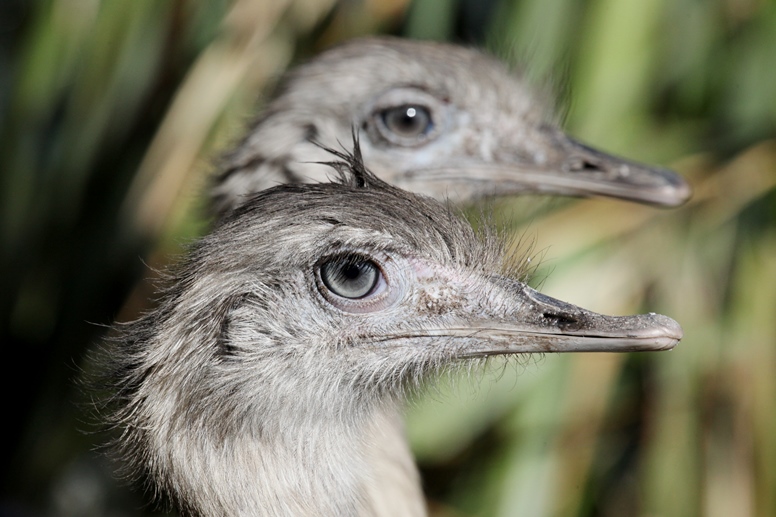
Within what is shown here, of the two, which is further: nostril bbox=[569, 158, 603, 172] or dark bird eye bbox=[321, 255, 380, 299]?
nostril bbox=[569, 158, 603, 172]

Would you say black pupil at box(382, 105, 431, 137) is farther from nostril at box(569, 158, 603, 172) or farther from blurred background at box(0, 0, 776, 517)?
nostril at box(569, 158, 603, 172)

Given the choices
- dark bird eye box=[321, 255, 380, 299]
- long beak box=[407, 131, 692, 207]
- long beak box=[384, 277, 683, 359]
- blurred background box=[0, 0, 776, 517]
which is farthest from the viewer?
blurred background box=[0, 0, 776, 517]

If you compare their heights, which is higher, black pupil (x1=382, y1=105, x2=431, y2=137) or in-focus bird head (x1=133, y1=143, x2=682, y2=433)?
black pupil (x1=382, y1=105, x2=431, y2=137)

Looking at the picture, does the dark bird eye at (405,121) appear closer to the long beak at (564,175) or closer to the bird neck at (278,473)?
the long beak at (564,175)

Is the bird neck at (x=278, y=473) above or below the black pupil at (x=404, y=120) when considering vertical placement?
below

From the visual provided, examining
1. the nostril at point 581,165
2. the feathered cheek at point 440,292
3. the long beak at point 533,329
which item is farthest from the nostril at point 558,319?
the nostril at point 581,165

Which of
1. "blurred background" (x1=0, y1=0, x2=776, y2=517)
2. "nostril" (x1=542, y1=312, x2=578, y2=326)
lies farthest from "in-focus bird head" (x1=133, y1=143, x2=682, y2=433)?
"blurred background" (x1=0, y1=0, x2=776, y2=517)

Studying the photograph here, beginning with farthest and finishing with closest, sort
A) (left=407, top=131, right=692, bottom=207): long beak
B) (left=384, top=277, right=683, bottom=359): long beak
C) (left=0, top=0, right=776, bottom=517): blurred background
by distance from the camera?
(left=0, top=0, right=776, bottom=517): blurred background, (left=407, top=131, right=692, bottom=207): long beak, (left=384, top=277, right=683, bottom=359): long beak
